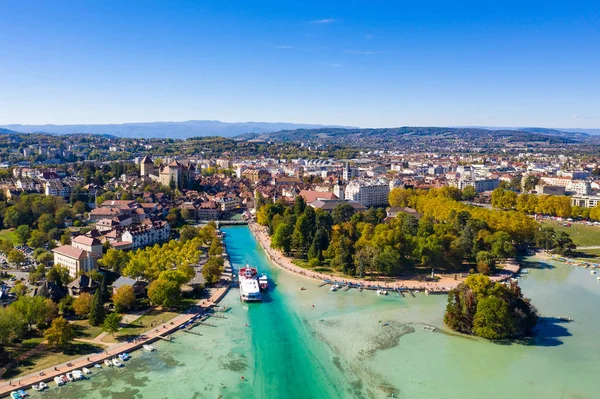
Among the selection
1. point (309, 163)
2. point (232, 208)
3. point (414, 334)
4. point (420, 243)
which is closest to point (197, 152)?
point (309, 163)

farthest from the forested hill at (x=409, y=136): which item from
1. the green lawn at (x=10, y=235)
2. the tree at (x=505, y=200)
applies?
the green lawn at (x=10, y=235)

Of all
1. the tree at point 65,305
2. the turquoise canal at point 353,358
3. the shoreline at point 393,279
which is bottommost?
the turquoise canal at point 353,358

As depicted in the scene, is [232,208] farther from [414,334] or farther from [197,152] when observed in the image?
[197,152]

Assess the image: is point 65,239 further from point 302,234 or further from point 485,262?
point 485,262

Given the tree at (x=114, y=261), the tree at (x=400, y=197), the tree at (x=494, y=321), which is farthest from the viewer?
the tree at (x=400, y=197)

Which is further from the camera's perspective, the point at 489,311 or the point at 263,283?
→ the point at 263,283

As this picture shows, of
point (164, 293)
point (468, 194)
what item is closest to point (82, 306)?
point (164, 293)

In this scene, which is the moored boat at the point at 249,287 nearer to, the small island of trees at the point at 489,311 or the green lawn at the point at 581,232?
the small island of trees at the point at 489,311
